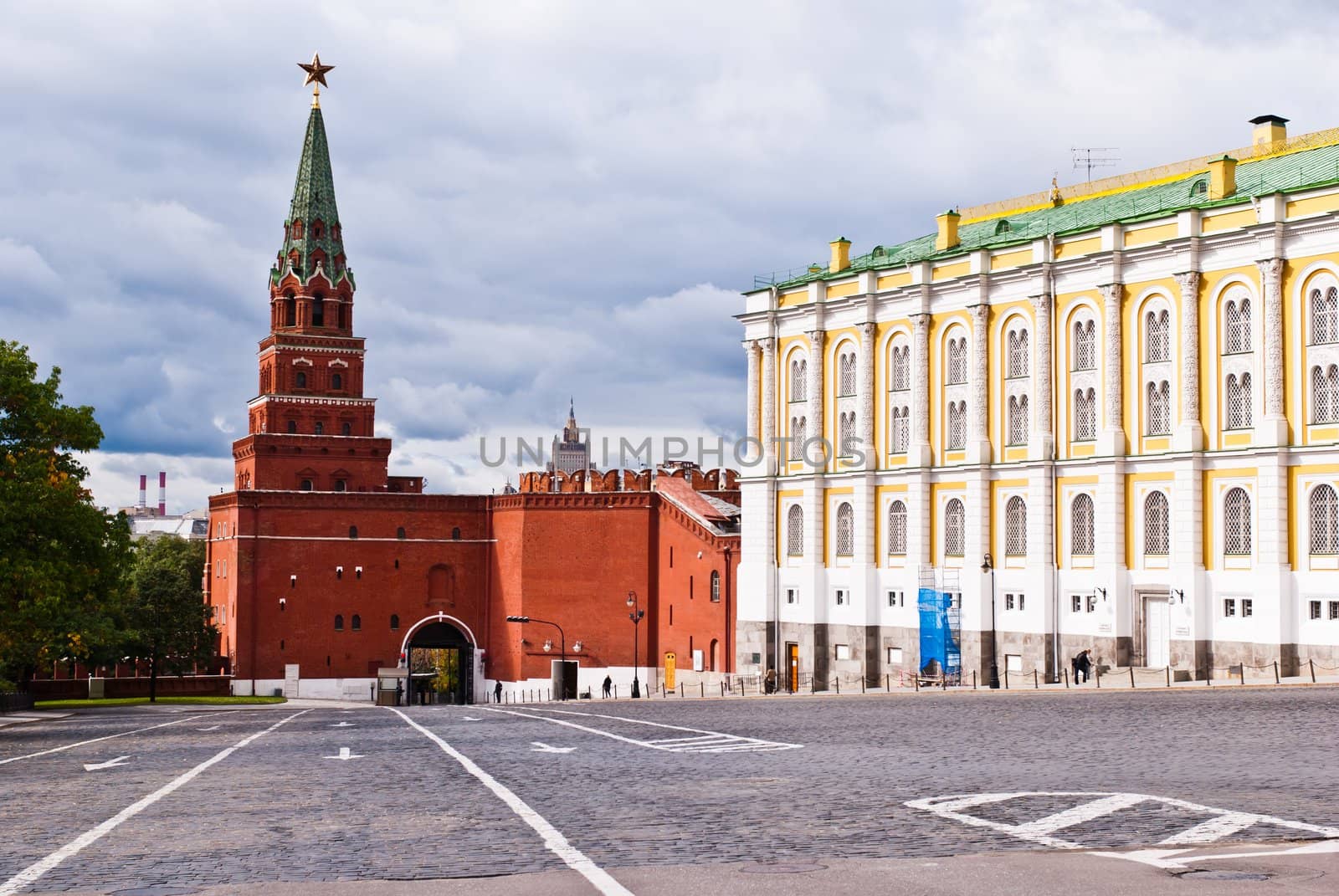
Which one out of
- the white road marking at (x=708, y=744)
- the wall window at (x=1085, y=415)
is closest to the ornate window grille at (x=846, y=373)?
the wall window at (x=1085, y=415)

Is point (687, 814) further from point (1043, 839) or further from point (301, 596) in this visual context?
point (301, 596)

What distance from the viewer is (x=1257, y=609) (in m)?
47.6

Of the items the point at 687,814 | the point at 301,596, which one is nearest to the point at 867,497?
the point at 301,596

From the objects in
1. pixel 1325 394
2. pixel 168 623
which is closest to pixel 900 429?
pixel 1325 394

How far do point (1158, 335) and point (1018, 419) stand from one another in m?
6.74

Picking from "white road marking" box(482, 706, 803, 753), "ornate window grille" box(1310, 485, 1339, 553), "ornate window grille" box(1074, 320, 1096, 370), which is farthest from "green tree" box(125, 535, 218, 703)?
"white road marking" box(482, 706, 803, 753)

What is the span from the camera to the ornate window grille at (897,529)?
2414 inches

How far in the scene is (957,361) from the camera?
59.1 meters

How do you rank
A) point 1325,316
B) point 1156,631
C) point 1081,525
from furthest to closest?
point 1081,525 → point 1156,631 → point 1325,316

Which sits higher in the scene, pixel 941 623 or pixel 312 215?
pixel 312 215

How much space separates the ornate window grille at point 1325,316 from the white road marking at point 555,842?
36321 millimetres

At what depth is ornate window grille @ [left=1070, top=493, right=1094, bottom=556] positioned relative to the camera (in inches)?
2114

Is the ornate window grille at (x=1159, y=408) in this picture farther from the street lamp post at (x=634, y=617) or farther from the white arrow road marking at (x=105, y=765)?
the street lamp post at (x=634, y=617)

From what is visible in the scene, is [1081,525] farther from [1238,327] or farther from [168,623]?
[168,623]
